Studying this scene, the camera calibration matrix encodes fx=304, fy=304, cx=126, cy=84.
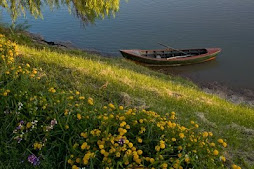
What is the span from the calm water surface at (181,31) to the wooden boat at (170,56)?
42cm

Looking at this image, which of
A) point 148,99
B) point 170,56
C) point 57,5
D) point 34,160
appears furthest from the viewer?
point 170,56

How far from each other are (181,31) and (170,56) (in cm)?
340

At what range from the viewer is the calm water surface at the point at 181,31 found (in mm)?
17359

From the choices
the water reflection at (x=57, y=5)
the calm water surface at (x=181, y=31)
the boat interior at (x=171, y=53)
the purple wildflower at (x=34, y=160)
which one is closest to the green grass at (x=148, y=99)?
the purple wildflower at (x=34, y=160)

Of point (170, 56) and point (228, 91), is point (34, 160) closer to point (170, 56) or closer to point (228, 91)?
point (228, 91)

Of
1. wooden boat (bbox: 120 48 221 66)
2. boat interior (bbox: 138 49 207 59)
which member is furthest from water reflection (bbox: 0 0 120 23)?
boat interior (bbox: 138 49 207 59)

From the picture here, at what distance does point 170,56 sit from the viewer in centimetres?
1839

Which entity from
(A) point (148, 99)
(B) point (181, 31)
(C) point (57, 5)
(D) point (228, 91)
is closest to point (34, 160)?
(A) point (148, 99)

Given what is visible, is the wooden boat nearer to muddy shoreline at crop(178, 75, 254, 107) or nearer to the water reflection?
muddy shoreline at crop(178, 75, 254, 107)

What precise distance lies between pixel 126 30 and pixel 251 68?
8.73 m

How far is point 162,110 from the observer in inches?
213

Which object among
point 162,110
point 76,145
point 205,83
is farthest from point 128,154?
point 205,83

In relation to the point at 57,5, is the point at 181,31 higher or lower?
lower

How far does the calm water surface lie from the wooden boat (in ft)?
1.37
